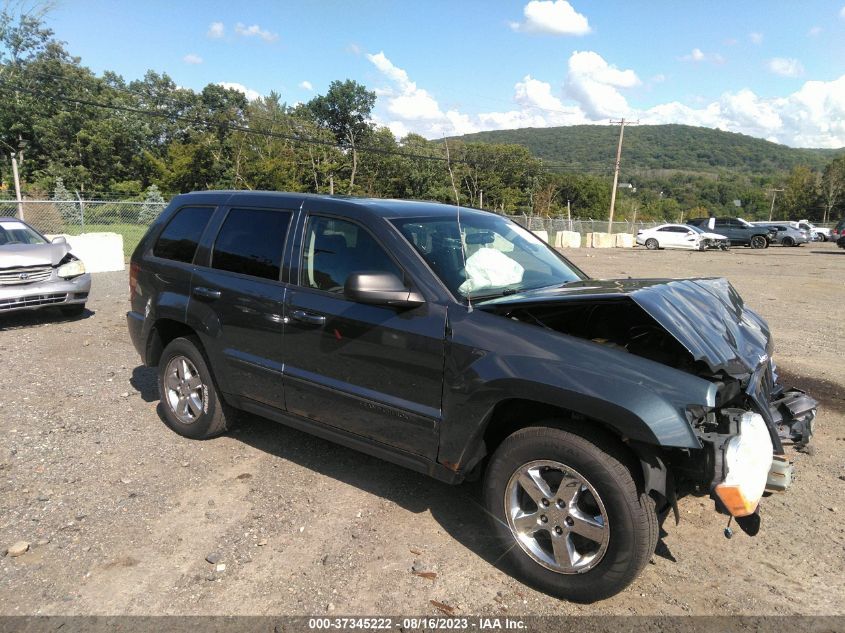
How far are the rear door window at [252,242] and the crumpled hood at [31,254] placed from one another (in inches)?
219

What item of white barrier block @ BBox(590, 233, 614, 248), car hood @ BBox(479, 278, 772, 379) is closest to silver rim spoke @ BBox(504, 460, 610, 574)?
car hood @ BBox(479, 278, 772, 379)

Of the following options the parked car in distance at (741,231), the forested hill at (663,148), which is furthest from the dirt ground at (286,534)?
the forested hill at (663,148)

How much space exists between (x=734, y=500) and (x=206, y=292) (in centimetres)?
351

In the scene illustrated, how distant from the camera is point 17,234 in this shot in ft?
29.5

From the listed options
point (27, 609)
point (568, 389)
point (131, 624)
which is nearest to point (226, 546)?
point (131, 624)

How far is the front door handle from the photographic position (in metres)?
3.57

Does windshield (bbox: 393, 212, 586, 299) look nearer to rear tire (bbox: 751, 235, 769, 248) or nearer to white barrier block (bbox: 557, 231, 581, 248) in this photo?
white barrier block (bbox: 557, 231, 581, 248)

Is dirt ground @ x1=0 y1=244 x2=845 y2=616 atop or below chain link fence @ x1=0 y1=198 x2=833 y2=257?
below

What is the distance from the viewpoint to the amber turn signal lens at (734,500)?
2531 mm

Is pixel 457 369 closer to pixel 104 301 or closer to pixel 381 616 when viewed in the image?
pixel 381 616

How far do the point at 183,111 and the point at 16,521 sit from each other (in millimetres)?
69290

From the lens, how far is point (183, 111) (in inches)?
2532

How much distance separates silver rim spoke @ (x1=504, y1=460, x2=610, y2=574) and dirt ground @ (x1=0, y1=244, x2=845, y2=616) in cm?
23

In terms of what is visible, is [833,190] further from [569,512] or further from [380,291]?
[380,291]
